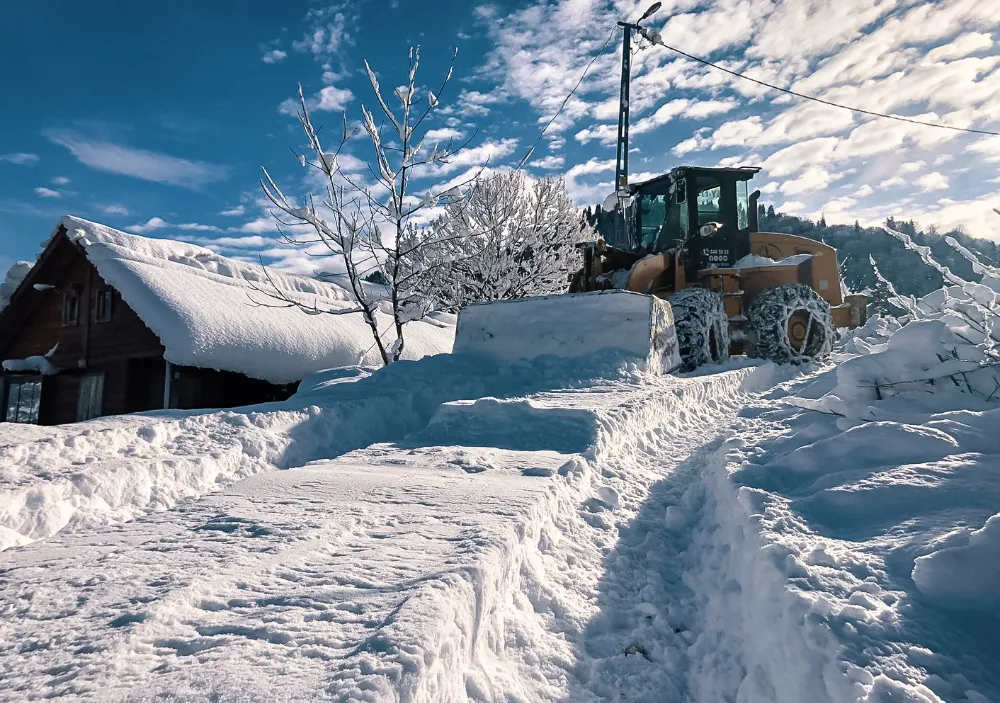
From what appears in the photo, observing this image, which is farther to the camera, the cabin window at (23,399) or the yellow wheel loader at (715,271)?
the cabin window at (23,399)

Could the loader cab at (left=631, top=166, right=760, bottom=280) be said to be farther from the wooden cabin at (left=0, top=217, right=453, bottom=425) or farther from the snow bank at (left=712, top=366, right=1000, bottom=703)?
the wooden cabin at (left=0, top=217, right=453, bottom=425)

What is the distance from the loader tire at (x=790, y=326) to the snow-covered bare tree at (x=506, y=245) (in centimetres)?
938

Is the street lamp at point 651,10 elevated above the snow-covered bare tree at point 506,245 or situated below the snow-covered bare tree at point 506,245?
above

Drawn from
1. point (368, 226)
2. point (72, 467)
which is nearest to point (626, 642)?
point (72, 467)

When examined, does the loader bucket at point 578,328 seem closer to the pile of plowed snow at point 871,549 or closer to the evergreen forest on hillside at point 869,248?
the pile of plowed snow at point 871,549

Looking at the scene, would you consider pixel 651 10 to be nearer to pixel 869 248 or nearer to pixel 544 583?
pixel 544 583

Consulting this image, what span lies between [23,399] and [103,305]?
14.5 ft

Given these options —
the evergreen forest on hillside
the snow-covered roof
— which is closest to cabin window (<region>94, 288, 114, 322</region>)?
the snow-covered roof

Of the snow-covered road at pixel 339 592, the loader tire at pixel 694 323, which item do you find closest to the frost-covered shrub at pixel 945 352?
the snow-covered road at pixel 339 592

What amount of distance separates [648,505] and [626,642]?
1416mm

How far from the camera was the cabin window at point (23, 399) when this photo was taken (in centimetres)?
1500

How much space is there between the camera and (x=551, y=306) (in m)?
7.54

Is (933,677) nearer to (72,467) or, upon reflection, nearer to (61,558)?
(61,558)

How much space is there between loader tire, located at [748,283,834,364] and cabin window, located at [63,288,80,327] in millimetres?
15882
